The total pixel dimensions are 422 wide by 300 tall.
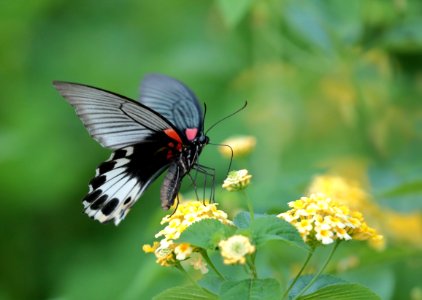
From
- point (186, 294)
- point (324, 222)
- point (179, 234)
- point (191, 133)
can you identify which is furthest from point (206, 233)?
point (191, 133)

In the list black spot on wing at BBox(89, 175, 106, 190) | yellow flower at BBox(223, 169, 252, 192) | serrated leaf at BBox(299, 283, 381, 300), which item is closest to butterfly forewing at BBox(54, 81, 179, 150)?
black spot on wing at BBox(89, 175, 106, 190)

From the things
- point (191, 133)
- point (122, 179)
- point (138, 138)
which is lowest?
point (122, 179)

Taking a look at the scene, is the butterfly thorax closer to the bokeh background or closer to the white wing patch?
the white wing patch

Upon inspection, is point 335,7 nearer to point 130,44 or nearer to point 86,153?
point 86,153

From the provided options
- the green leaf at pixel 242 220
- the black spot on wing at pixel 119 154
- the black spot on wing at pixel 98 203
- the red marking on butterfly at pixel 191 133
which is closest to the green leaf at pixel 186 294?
the green leaf at pixel 242 220

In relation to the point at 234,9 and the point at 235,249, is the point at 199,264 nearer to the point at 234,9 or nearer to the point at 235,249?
the point at 235,249

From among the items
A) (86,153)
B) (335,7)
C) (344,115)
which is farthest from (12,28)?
(335,7)
